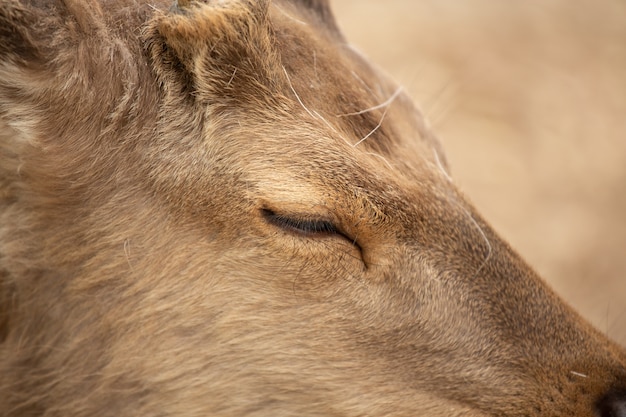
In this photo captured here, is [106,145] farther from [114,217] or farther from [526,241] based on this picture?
[526,241]

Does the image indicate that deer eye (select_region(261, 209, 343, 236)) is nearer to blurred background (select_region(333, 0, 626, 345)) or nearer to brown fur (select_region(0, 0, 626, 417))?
brown fur (select_region(0, 0, 626, 417))

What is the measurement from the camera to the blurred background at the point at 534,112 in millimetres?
6531

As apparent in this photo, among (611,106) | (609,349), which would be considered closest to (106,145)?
(609,349)

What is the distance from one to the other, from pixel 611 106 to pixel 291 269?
6094 millimetres

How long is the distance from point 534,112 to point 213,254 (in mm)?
5535

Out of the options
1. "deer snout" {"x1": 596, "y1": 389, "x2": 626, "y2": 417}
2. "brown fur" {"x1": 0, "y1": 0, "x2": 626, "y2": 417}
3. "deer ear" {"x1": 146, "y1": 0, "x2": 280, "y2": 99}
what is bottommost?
"deer snout" {"x1": 596, "y1": 389, "x2": 626, "y2": 417}

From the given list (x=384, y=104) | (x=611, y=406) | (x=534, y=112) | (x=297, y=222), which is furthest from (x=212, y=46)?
(x=534, y=112)

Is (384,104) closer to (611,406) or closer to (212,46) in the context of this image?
(212,46)

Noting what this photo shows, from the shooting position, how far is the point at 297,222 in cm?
234

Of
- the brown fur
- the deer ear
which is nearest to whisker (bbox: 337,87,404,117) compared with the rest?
the brown fur

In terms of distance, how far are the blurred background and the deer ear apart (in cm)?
368

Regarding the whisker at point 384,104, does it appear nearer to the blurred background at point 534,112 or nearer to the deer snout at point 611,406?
the deer snout at point 611,406

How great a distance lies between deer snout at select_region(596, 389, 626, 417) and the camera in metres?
2.44

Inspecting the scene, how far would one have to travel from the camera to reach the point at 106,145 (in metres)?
2.38
